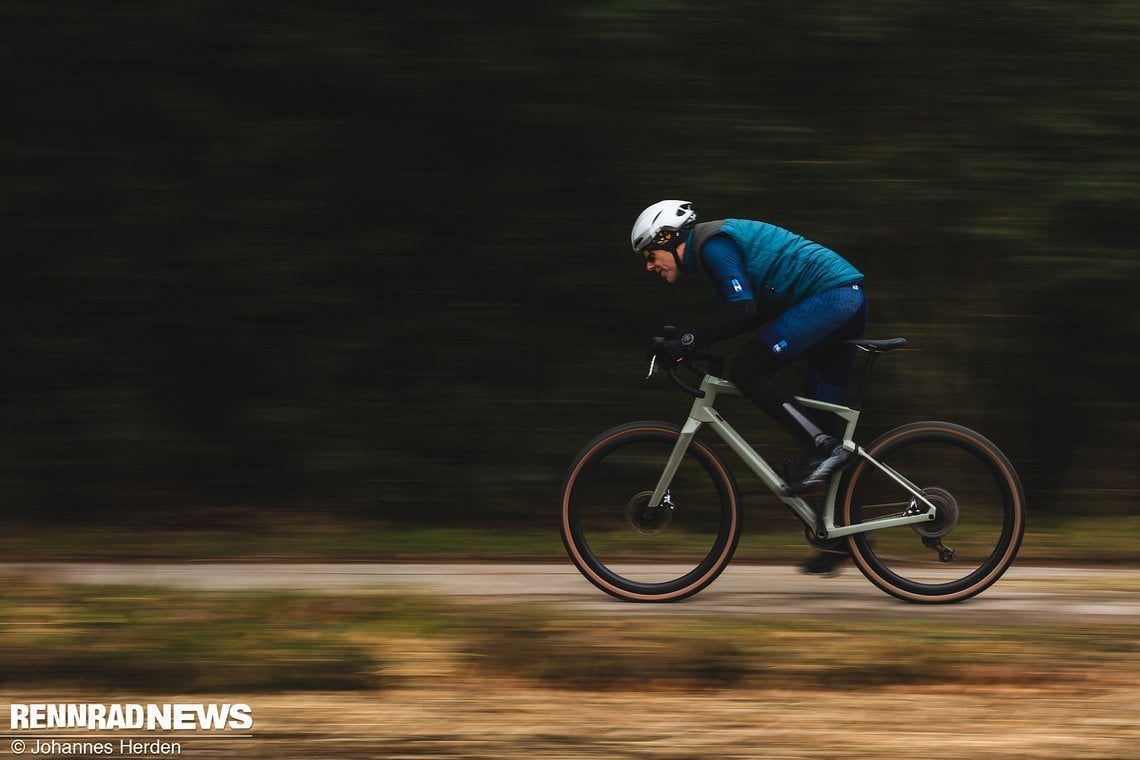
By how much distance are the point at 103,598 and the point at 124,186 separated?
11.7 feet

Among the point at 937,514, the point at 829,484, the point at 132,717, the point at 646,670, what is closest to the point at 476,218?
the point at 829,484

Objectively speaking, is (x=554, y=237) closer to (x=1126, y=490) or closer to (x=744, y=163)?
(x=744, y=163)

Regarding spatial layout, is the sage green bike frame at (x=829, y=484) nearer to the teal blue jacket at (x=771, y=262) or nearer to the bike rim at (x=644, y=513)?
the bike rim at (x=644, y=513)

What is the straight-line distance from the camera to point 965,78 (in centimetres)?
869

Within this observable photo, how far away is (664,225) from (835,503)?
4.74ft

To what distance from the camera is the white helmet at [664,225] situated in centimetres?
626

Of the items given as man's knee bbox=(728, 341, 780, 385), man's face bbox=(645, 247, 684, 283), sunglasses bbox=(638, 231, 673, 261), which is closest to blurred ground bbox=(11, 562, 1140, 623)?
man's knee bbox=(728, 341, 780, 385)

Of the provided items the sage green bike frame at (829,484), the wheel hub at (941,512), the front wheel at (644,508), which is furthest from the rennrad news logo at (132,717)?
the wheel hub at (941,512)

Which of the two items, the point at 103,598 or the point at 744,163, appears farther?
the point at 744,163

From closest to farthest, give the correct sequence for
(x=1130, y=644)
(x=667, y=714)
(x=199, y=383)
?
(x=667, y=714)
(x=1130, y=644)
(x=199, y=383)

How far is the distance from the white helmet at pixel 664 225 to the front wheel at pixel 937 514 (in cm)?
127

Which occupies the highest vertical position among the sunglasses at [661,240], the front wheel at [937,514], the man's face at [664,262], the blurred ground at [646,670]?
the sunglasses at [661,240]

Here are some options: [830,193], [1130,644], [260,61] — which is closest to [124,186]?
[260,61]

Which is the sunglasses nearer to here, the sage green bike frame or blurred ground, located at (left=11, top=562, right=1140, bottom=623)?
the sage green bike frame
